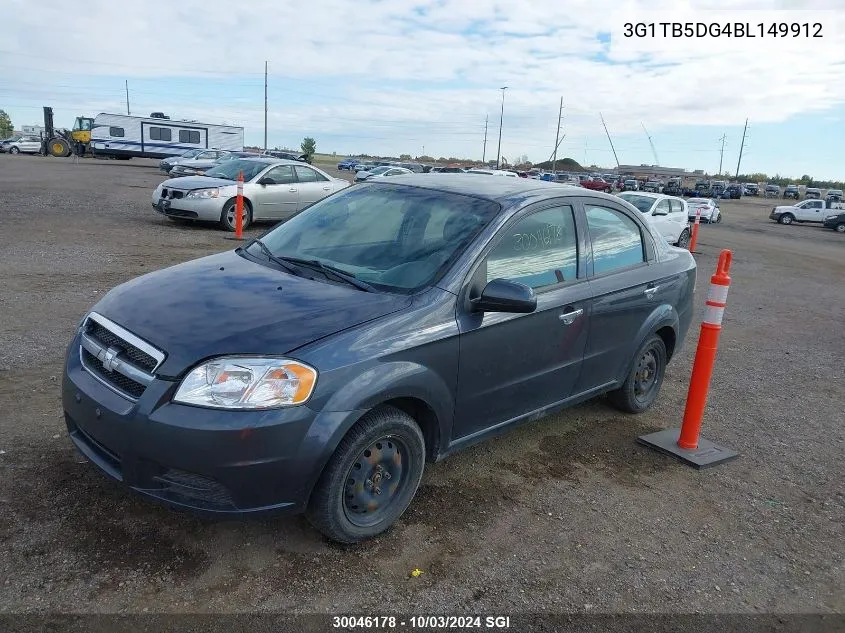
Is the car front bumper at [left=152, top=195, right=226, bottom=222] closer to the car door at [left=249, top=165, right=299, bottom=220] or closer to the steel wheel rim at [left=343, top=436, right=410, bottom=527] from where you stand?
the car door at [left=249, top=165, right=299, bottom=220]

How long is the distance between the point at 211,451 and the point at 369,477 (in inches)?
32.6


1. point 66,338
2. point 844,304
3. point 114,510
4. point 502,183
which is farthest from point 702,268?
point 114,510

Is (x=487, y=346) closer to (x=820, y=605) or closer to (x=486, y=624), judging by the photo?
(x=486, y=624)

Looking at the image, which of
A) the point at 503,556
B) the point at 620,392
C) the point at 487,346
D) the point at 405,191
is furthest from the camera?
the point at 620,392

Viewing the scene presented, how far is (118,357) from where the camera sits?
3.06 metres

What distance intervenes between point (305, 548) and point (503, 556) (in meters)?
0.97

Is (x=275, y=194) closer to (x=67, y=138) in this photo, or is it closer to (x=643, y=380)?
(x=643, y=380)

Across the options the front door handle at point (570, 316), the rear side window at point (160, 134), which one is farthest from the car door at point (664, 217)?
the rear side window at point (160, 134)

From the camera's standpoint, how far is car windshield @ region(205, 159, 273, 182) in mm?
14568

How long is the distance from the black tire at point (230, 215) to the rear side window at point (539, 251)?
1075 centimetres

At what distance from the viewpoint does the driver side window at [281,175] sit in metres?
14.8

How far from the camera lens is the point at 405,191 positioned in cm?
429

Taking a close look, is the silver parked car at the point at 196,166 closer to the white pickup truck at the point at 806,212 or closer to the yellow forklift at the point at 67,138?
the yellow forklift at the point at 67,138

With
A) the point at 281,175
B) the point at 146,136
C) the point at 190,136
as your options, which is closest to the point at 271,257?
the point at 281,175
